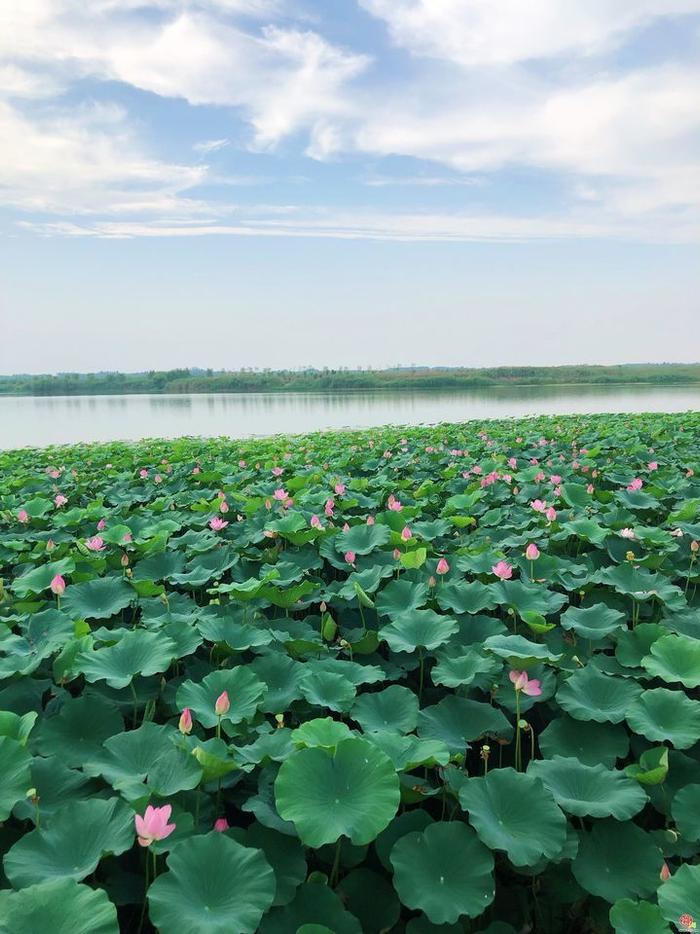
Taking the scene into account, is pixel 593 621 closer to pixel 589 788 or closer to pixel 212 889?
pixel 589 788

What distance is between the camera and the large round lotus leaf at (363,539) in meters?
2.66

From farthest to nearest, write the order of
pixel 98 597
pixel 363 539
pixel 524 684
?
pixel 363 539
pixel 98 597
pixel 524 684

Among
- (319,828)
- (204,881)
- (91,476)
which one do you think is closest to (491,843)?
(319,828)

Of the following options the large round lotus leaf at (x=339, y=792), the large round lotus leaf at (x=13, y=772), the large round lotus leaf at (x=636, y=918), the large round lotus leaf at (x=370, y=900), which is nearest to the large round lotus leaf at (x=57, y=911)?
the large round lotus leaf at (x=13, y=772)

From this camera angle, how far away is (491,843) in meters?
1.12

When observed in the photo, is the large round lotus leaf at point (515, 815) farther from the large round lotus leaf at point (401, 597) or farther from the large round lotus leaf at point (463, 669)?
the large round lotus leaf at point (401, 597)

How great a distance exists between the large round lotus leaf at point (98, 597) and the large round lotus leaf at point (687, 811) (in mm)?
1702

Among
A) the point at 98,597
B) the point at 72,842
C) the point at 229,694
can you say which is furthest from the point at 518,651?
the point at 98,597

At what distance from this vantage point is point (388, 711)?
158cm

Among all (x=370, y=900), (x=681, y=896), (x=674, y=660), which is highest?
(x=674, y=660)

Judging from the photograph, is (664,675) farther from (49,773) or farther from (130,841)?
(49,773)

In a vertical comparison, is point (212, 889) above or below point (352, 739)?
below

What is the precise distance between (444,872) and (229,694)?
24.8 inches

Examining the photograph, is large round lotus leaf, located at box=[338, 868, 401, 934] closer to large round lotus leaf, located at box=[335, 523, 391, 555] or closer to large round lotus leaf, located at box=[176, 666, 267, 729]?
large round lotus leaf, located at box=[176, 666, 267, 729]
